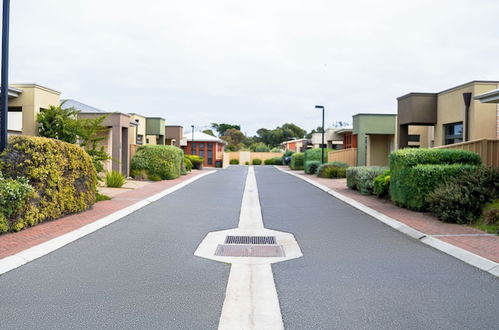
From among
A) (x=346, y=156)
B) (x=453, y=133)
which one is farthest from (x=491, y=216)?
(x=346, y=156)

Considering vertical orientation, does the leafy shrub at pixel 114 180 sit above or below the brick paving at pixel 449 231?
above

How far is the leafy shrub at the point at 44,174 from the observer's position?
9656 mm

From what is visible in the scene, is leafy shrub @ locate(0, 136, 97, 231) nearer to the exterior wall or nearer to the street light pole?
the street light pole

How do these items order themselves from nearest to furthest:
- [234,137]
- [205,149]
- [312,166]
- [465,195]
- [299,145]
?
[465,195] → [312,166] → [205,149] → [299,145] → [234,137]

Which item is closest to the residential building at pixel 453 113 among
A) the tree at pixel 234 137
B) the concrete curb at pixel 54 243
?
the concrete curb at pixel 54 243

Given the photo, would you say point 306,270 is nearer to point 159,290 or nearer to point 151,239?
point 159,290

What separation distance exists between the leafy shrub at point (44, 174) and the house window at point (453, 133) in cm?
1601

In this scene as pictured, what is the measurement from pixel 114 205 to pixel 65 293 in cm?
824

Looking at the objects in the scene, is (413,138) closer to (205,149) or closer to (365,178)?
(365,178)

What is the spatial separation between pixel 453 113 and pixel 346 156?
13384mm

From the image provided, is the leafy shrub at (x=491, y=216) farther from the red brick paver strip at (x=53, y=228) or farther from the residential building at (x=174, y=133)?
the residential building at (x=174, y=133)

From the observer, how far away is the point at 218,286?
588cm

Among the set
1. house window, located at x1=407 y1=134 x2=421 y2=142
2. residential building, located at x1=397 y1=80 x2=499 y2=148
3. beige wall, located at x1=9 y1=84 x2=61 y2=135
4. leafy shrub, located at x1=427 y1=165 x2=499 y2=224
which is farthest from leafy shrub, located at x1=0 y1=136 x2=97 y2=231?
house window, located at x1=407 y1=134 x2=421 y2=142

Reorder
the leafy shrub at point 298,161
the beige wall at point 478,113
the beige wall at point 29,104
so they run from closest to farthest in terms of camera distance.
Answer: the beige wall at point 29,104 < the beige wall at point 478,113 < the leafy shrub at point 298,161
